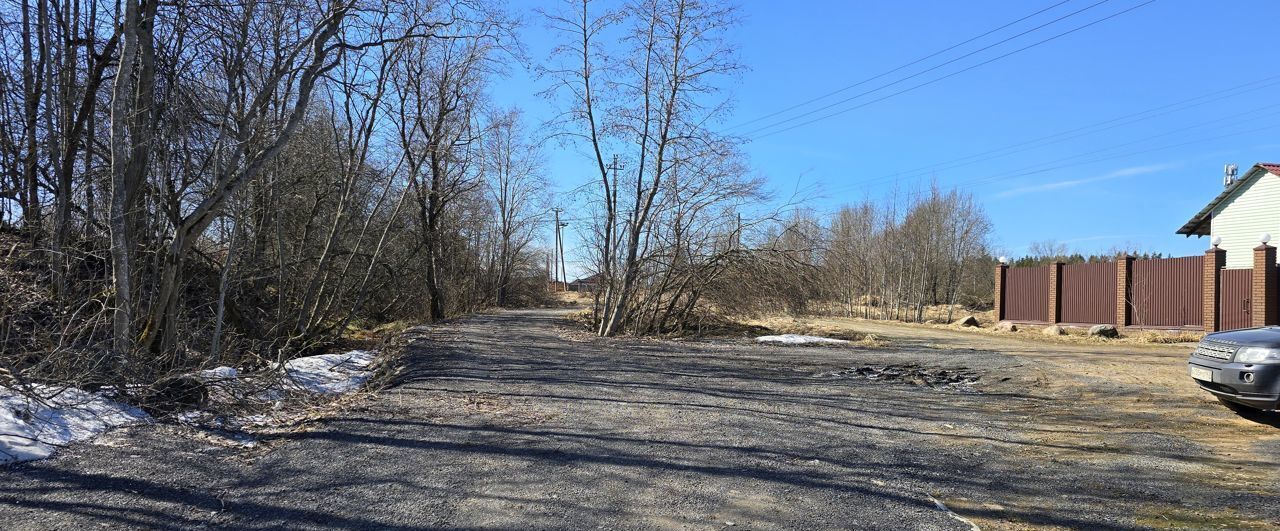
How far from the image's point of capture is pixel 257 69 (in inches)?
422

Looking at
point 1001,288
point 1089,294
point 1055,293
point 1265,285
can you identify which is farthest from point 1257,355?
point 1001,288

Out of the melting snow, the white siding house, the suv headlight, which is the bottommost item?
the melting snow

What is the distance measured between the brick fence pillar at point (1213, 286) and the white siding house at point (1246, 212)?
496 centimetres

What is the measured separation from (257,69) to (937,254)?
40.3 metres

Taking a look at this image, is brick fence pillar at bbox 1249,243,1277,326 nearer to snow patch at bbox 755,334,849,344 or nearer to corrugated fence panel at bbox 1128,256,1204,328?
corrugated fence panel at bbox 1128,256,1204,328

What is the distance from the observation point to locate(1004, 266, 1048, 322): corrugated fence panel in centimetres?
2625

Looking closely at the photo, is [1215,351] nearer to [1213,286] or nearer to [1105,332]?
[1105,332]

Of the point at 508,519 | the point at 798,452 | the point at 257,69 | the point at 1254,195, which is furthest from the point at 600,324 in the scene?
the point at 1254,195

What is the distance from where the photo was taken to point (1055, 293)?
2534cm

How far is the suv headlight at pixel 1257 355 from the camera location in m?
6.82

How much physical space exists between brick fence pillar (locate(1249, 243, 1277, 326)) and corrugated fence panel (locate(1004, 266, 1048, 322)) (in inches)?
293

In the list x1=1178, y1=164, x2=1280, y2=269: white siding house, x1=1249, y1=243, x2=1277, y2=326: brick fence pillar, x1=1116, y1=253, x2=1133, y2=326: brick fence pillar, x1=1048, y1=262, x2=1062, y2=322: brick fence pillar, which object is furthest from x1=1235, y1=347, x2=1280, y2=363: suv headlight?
x1=1178, y1=164, x2=1280, y2=269: white siding house

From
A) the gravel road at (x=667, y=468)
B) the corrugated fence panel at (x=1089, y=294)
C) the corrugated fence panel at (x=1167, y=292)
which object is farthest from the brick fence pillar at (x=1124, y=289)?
the gravel road at (x=667, y=468)

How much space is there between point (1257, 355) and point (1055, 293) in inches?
802
